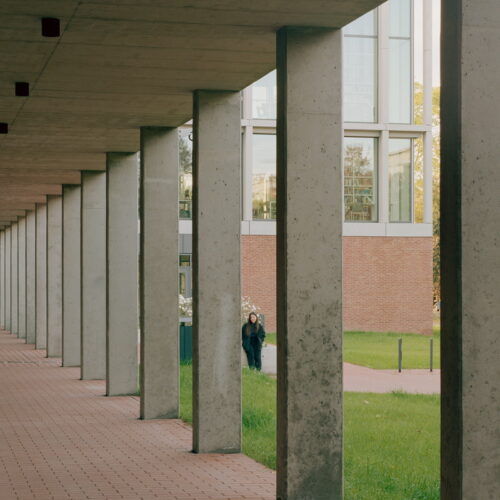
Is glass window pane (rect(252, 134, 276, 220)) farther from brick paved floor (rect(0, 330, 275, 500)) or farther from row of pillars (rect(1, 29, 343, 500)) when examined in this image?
brick paved floor (rect(0, 330, 275, 500))

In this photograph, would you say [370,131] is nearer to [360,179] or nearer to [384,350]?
[360,179]

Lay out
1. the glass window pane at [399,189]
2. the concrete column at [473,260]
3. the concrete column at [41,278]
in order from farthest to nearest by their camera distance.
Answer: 1. the glass window pane at [399,189]
2. the concrete column at [41,278]
3. the concrete column at [473,260]

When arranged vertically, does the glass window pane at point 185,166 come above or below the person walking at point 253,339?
above

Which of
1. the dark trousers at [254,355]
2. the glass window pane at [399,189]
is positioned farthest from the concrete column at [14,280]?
the dark trousers at [254,355]

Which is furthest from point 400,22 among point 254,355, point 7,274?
point 254,355

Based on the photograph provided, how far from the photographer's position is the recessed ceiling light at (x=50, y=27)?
30.6 feet

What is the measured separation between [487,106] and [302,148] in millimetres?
3058

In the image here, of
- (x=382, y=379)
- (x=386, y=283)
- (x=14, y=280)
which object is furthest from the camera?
(x=386, y=283)

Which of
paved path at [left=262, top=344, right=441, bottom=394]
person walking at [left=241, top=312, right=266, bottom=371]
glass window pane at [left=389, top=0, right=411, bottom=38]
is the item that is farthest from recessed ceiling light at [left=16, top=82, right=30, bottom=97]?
glass window pane at [left=389, top=0, right=411, bottom=38]

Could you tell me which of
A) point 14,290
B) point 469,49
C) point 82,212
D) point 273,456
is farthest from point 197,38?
point 14,290

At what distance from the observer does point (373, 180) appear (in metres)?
44.4

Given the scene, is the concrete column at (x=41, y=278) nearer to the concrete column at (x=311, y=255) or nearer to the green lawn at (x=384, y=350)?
the green lawn at (x=384, y=350)

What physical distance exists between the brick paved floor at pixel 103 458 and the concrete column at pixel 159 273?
1.54 feet

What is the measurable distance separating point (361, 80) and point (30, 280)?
16233mm
